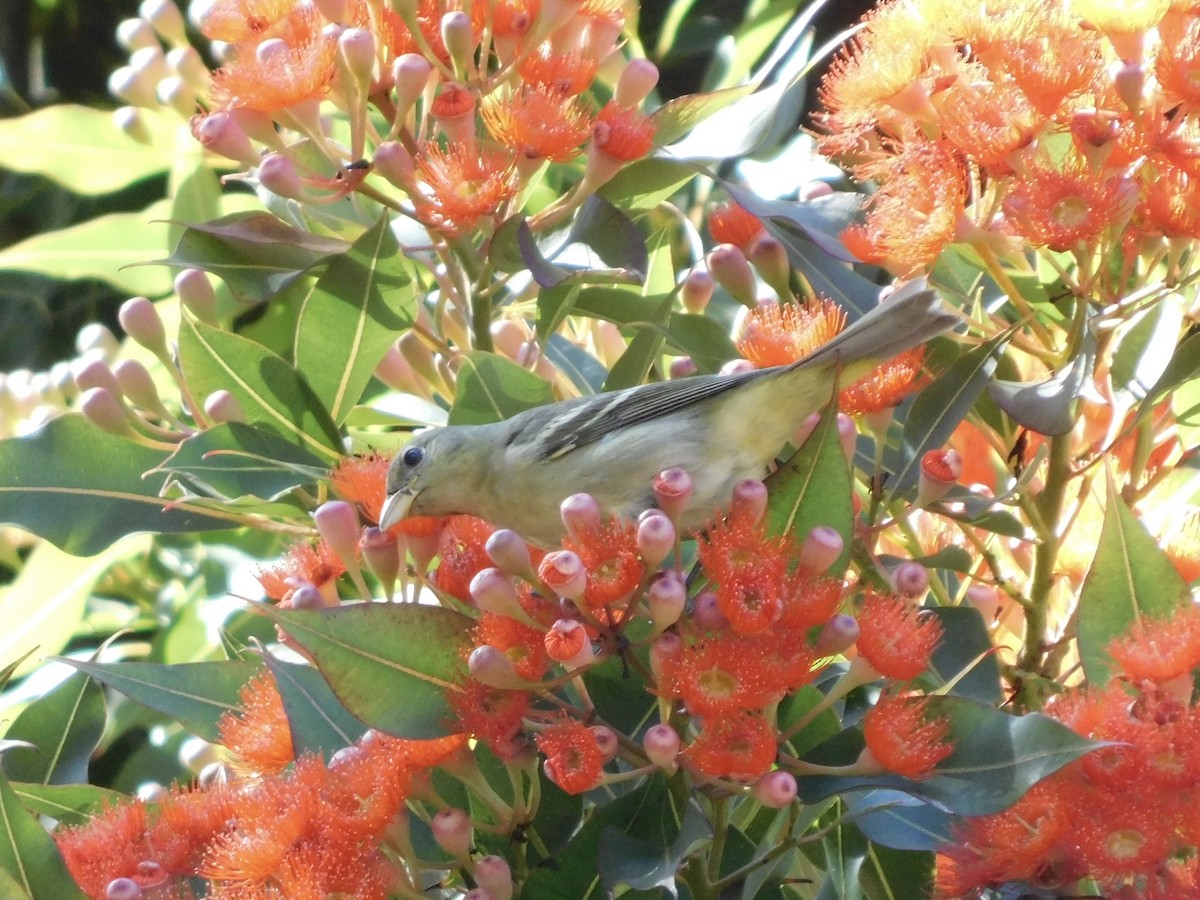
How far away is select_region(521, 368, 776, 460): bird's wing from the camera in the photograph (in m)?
2.98

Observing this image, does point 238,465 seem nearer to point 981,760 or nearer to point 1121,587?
point 981,760

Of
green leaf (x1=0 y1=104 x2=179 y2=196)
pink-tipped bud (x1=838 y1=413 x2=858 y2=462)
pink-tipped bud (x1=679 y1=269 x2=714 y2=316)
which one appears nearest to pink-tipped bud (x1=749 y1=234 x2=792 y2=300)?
pink-tipped bud (x1=679 y1=269 x2=714 y2=316)

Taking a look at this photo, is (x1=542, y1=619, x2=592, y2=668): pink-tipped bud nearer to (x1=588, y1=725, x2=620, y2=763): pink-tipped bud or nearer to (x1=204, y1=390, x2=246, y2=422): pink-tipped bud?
(x1=588, y1=725, x2=620, y2=763): pink-tipped bud

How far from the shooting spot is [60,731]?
2.88m

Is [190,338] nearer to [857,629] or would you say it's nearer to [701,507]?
[701,507]

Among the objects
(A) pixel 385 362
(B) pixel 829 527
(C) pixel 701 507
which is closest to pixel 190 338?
(A) pixel 385 362

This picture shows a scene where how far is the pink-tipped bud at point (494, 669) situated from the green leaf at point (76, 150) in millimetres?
2364

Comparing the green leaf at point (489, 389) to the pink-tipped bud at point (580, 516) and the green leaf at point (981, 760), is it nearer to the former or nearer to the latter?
the pink-tipped bud at point (580, 516)

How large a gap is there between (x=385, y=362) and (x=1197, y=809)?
1.79 metres

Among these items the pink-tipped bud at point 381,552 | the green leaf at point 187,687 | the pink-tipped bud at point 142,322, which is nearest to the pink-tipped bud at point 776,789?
the pink-tipped bud at point 381,552

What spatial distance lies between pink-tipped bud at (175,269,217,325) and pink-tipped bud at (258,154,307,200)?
29 cm

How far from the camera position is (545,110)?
105 inches

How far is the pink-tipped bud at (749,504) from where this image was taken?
224cm

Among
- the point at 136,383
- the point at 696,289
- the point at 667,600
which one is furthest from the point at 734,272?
the point at 136,383
